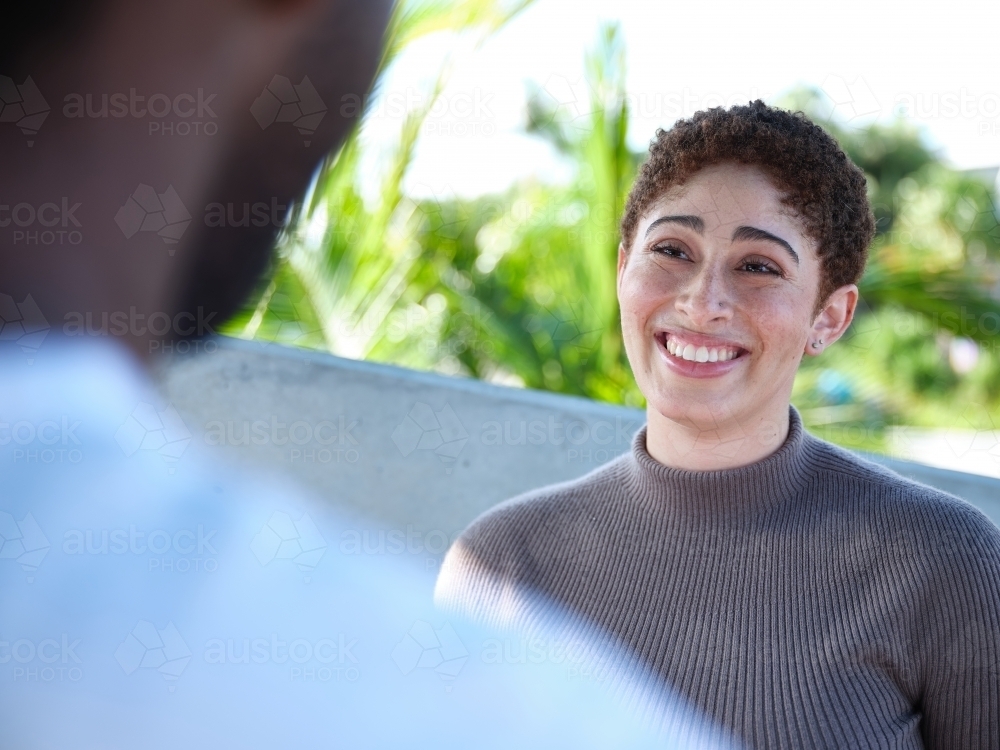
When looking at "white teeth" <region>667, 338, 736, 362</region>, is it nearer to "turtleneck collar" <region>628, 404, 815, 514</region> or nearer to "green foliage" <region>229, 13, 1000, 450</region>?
"turtleneck collar" <region>628, 404, 815, 514</region>

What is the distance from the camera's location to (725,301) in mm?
1288

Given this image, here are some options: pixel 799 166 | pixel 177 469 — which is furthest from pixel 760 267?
pixel 177 469

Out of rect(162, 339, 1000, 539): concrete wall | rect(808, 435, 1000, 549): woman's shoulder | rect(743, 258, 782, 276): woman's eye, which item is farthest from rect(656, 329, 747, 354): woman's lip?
rect(162, 339, 1000, 539): concrete wall

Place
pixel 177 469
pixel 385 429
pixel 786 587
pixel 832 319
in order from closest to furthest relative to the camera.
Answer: pixel 786 587
pixel 832 319
pixel 177 469
pixel 385 429

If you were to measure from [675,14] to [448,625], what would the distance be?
268 cm

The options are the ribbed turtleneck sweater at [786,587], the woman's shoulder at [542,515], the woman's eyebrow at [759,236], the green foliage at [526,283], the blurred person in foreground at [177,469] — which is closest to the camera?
the blurred person in foreground at [177,469]

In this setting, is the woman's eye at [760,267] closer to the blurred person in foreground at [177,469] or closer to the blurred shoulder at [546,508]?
the blurred shoulder at [546,508]

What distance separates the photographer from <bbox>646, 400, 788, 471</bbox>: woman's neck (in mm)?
1338

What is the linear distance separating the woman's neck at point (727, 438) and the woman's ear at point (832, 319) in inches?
3.8

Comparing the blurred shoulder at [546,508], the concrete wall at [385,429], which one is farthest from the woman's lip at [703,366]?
the concrete wall at [385,429]

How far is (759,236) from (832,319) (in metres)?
0.20

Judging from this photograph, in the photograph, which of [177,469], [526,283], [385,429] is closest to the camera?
[177,469]

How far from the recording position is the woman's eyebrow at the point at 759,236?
1.28m

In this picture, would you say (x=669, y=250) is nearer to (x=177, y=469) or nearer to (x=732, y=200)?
(x=732, y=200)
